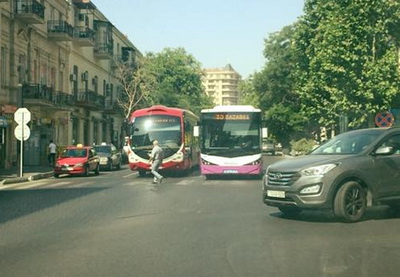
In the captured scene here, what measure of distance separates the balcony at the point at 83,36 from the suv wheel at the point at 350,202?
127 ft

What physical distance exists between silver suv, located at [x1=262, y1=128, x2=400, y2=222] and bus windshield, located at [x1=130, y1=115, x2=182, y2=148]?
1569 cm

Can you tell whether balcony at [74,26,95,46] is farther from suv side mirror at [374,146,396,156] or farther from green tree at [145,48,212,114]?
suv side mirror at [374,146,396,156]

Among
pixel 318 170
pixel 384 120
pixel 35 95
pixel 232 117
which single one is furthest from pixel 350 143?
pixel 35 95

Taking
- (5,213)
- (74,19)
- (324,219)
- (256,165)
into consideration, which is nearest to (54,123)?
(74,19)

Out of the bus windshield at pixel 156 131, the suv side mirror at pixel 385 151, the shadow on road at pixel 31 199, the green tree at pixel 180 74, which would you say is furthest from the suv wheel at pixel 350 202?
the green tree at pixel 180 74

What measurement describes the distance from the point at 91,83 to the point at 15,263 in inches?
1897

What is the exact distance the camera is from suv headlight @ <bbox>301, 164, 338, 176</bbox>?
10523 mm

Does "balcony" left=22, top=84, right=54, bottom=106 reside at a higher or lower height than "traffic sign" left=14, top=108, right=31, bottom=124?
higher

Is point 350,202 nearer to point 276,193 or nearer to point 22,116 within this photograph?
point 276,193

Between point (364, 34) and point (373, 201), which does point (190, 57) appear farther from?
point (373, 201)

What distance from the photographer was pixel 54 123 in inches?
1671

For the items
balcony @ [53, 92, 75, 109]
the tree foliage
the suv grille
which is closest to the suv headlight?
the suv grille

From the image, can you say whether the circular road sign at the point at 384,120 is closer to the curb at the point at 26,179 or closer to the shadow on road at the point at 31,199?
the shadow on road at the point at 31,199

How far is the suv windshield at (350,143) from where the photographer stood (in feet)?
37.1
